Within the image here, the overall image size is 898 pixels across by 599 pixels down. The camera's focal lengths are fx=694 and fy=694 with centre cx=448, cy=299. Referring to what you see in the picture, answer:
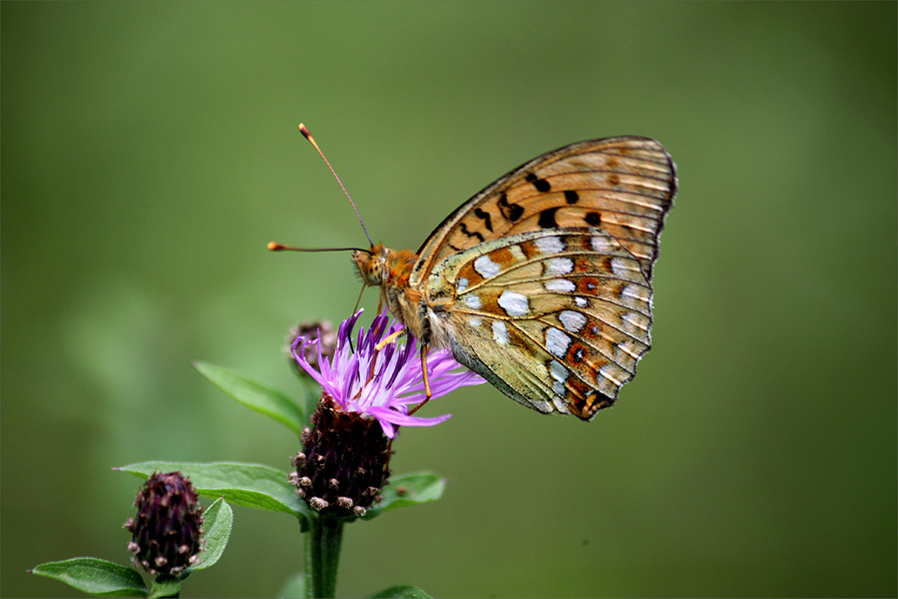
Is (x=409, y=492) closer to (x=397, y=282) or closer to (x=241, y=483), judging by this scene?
(x=241, y=483)

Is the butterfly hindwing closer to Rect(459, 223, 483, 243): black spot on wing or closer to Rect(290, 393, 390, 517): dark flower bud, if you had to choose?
Rect(459, 223, 483, 243): black spot on wing

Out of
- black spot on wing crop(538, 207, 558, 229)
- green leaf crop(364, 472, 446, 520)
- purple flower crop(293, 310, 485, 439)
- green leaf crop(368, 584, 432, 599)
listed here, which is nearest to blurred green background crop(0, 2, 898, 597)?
purple flower crop(293, 310, 485, 439)

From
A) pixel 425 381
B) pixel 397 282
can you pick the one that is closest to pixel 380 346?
pixel 425 381

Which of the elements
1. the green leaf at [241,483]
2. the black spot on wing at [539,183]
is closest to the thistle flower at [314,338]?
the green leaf at [241,483]

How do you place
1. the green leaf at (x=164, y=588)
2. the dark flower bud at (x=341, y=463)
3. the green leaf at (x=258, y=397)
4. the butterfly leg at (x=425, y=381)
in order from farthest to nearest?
the butterfly leg at (x=425, y=381)
the green leaf at (x=258, y=397)
the dark flower bud at (x=341, y=463)
the green leaf at (x=164, y=588)

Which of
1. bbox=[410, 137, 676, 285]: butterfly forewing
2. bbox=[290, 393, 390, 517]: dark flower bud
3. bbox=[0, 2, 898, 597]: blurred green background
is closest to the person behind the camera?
bbox=[290, 393, 390, 517]: dark flower bud

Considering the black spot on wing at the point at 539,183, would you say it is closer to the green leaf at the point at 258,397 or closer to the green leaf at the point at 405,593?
the green leaf at the point at 258,397
